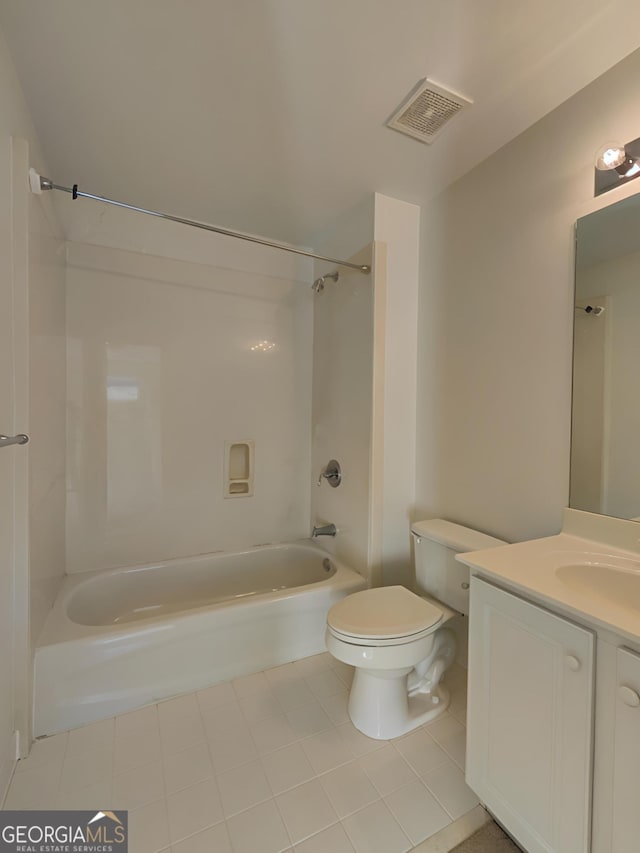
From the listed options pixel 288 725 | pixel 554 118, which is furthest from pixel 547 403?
pixel 288 725

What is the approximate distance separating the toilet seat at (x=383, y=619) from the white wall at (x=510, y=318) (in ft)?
1.57

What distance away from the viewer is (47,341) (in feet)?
5.26

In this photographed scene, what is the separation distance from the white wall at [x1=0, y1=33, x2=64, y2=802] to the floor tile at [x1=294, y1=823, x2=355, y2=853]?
37.4 inches

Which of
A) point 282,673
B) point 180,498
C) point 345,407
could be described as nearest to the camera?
point 282,673

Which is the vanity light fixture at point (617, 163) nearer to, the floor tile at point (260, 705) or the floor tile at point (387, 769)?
the floor tile at point (387, 769)

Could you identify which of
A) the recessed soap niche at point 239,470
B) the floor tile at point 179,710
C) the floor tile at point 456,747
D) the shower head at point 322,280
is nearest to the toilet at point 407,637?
the floor tile at point 456,747

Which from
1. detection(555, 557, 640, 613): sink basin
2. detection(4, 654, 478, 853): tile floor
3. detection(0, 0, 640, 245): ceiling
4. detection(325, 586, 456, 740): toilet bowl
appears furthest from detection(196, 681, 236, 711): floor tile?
detection(0, 0, 640, 245): ceiling

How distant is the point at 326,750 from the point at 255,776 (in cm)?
26

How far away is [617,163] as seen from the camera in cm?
115

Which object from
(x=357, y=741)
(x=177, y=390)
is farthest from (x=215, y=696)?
(x=177, y=390)

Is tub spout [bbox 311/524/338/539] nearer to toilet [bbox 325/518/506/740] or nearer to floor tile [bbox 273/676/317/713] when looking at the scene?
toilet [bbox 325/518/506/740]

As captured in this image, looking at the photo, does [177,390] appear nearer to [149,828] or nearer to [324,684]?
[324,684]

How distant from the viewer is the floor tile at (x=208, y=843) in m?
1.00

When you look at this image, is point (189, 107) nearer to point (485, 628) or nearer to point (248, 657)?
point (485, 628)
